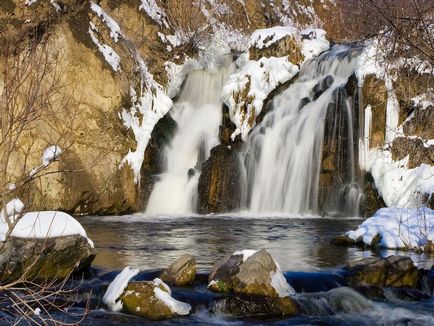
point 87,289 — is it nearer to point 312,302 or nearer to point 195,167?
point 312,302

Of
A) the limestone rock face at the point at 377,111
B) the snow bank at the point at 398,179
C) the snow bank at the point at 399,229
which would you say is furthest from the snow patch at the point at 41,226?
the limestone rock face at the point at 377,111

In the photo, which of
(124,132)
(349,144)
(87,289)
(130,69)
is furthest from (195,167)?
(87,289)

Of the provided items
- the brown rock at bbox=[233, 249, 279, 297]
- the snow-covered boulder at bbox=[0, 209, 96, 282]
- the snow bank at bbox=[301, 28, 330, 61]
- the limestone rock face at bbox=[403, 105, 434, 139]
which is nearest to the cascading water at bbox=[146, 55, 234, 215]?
the snow bank at bbox=[301, 28, 330, 61]

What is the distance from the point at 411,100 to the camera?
47.2 feet

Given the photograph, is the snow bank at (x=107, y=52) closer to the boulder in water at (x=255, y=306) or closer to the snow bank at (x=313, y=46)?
the snow bank at (x=313, y=46)

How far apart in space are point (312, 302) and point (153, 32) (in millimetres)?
15492

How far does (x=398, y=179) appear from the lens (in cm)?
1380

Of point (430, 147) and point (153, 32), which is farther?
point (153, 32)

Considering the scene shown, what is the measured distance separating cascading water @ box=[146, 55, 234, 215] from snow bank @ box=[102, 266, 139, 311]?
9742 mm

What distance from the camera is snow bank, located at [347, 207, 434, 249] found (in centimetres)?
912

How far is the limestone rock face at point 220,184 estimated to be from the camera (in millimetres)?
15953

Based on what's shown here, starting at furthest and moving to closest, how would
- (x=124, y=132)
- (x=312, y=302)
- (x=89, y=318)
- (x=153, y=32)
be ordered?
(x=153, y=32) < (x=124, y=132) < (x=312, y=302) < (x=89, y=318)

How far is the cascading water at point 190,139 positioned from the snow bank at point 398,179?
17.3 feet

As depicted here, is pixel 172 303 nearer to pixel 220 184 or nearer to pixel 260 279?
pixel 260 279
